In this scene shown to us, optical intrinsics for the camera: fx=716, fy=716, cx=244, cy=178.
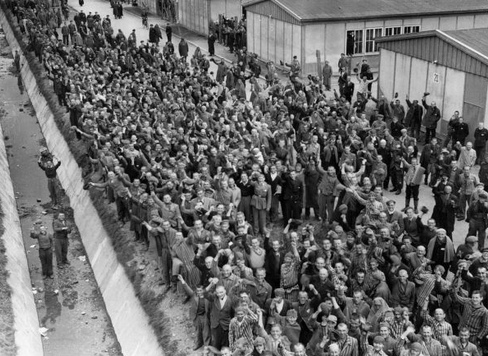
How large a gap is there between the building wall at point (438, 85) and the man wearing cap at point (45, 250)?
13.1 meters

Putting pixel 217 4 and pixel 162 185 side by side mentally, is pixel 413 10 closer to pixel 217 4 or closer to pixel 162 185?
pixel 217 4

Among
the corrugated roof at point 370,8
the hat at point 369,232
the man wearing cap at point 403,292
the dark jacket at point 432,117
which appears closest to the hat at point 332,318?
the man wearing cap at point 403,292

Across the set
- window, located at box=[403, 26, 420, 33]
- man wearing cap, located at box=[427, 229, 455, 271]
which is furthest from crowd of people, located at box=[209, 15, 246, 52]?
man wearing cap, located at box=[427, 229, 455, 271]

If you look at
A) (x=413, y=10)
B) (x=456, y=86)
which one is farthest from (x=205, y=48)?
(x=456, y=86)

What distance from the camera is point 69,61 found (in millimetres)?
31078

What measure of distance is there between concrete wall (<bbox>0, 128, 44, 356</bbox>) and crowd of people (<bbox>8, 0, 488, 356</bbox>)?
3.73 feet

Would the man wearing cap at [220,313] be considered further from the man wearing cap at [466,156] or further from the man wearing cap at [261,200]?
the man wearing cap at [466,156]

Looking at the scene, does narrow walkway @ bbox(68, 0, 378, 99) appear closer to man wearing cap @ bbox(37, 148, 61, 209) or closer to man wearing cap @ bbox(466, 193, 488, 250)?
man wearing cap @ bbox(37, 148, 61, 209)

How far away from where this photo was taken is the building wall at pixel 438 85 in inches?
876

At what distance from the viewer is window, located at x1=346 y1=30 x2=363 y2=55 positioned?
107 feet

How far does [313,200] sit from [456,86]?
821 cm

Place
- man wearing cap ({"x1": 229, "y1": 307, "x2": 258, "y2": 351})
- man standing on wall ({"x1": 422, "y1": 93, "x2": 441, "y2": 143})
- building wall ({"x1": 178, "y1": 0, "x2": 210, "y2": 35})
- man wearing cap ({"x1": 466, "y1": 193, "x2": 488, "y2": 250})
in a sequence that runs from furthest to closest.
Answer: building wall ({"x1": 178, "y1": 0, "x2": 210, "y2": 35}) → man standing on wall ({"x1": 422, "y1": 93, "x2": 441, "y2": 143}) → man wearing cap ({"x1": 466, "y1": 193, "x2": 488, "y2": 250}) → man wearing cap ({"x1": 229, "y1": 307, "x2": 258, "y2": 351})

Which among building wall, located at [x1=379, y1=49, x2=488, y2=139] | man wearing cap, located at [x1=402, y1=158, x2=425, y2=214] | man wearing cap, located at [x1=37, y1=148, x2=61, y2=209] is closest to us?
man wearing cap, located at [x1=402, y1=158, x2=425, y2=214]

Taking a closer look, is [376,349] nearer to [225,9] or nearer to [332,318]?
[332,318]
